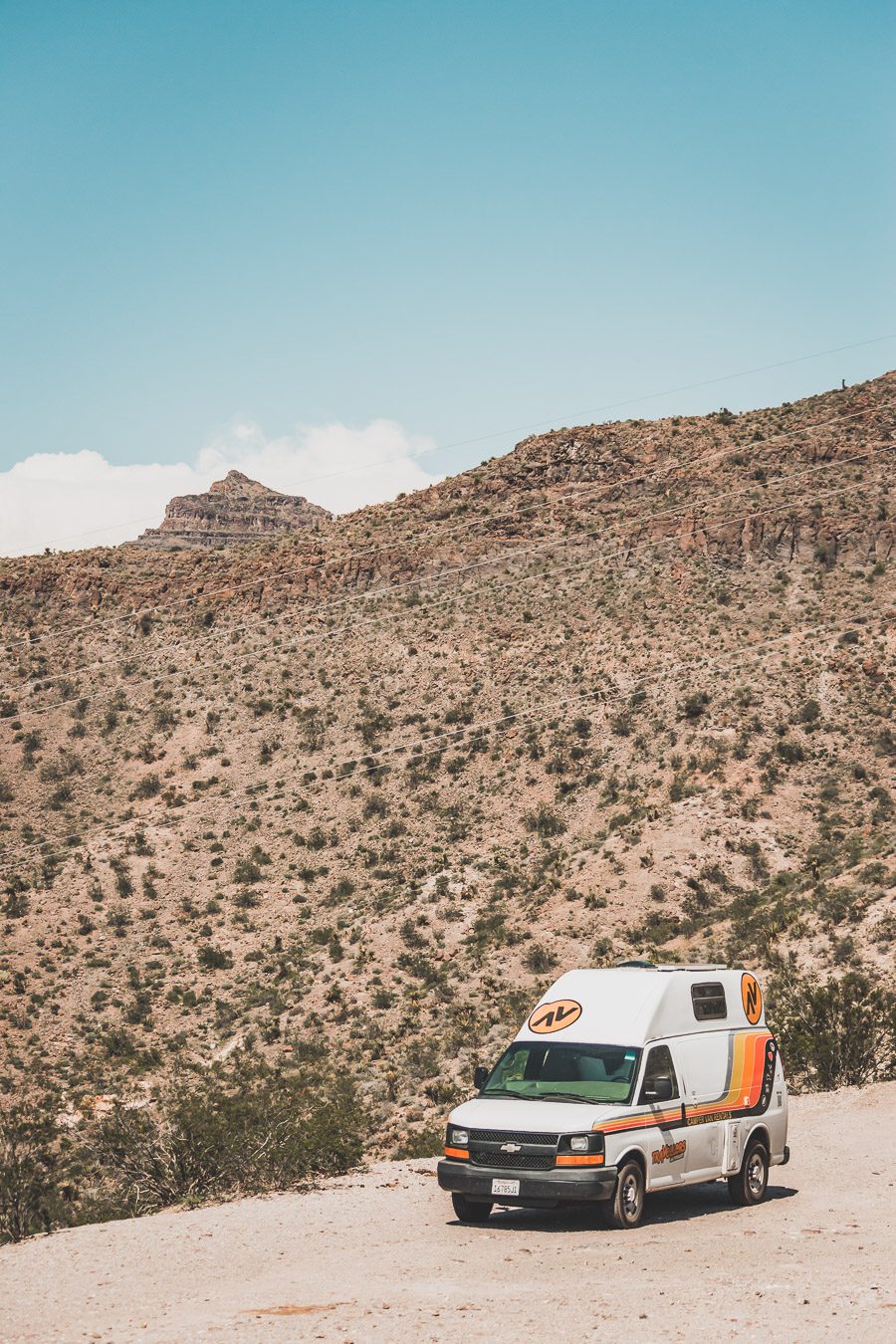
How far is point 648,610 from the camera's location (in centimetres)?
5988

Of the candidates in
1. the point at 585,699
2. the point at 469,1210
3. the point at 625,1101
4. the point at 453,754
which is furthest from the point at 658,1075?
the point at 585,699

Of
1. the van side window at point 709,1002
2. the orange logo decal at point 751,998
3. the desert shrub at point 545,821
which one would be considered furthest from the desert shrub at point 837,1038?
the desert shrub at point 545,821

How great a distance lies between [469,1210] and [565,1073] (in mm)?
1697

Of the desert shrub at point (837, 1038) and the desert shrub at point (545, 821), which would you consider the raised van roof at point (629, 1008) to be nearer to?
the desert shrub at point (837, 1038)

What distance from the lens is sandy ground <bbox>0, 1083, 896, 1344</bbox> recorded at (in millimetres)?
9047

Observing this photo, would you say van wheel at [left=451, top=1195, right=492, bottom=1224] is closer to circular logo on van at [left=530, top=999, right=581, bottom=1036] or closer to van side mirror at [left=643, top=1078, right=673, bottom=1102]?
circular logo on van at [left=530, top=999, right=581, bottom=1036]

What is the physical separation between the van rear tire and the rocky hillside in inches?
296

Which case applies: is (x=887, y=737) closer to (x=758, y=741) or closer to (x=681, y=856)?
(x=758, y=741)

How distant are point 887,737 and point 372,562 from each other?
30525 mm

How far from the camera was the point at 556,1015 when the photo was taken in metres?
14.1

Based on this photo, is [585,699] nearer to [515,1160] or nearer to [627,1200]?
[627,1200]

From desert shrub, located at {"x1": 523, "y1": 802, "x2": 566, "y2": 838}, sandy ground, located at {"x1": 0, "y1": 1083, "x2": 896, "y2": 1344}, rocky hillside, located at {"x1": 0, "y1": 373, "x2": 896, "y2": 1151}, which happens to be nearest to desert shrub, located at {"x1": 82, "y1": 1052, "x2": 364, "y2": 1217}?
sandy ground, located at {"x1": 0, "y1": 1083, "x2": 896, "y2": 1344}

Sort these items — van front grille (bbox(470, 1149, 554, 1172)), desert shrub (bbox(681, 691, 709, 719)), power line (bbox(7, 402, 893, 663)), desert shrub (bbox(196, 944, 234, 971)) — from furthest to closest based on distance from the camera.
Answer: power line (bbox(7, 402, 893, 663)) → desert shrub (bbox(681, 691, 709, 719)) → desert shrub (bbox(196, 944, 234, 971)) → van front grille (bbox(470, 1149, 554, 1172))

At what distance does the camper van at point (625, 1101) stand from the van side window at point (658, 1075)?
0.01 m
